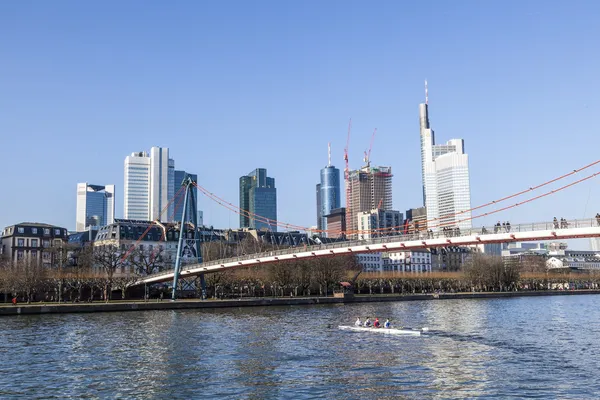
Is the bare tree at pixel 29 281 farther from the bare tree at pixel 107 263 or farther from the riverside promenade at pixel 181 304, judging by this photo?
the bare tree at pixel 107 263

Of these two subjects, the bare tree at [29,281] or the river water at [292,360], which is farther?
the bare tree at [29,281]

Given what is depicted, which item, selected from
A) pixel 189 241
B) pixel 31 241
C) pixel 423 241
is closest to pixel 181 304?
pixel 189 241

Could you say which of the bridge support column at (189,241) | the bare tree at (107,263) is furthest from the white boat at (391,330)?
the bare tree at (107,263)

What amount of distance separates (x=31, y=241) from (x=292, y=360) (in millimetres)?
124387

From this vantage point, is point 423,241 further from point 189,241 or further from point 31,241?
point 31,241

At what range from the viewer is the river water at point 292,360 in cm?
3212

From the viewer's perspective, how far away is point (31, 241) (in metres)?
150

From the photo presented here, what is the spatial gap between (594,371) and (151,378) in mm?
23764

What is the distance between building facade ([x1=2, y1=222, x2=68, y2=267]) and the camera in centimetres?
14700

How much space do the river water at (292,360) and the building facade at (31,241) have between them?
3346 inches

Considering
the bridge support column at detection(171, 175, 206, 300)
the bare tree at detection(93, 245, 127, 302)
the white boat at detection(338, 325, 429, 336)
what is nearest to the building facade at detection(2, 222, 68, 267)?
the bare tree at detection(93, 245, 127, 302)

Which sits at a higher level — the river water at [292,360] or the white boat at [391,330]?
the white boat at [391,330]

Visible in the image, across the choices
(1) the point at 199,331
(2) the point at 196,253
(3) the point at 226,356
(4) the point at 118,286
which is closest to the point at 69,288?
(4) the point at 118,286

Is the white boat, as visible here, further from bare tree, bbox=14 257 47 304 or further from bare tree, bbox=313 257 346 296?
bare tree, bbox=313 257 346 296
